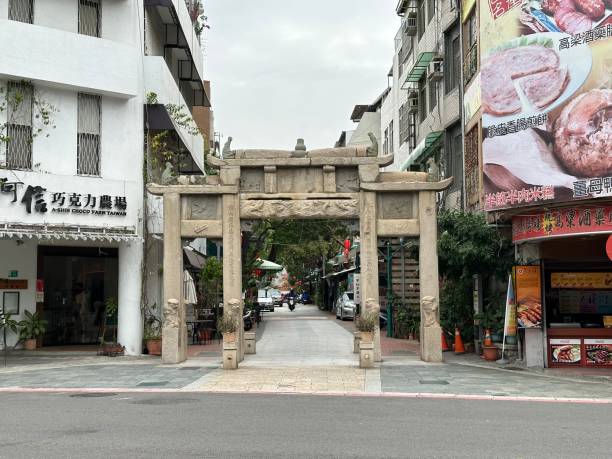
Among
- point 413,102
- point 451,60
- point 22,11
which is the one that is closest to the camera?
point 22,11

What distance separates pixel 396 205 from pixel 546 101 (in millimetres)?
4521

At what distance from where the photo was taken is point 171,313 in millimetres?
19281

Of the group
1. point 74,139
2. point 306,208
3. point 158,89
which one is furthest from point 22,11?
point 306,208

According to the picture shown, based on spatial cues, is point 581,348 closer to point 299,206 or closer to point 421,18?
point 299,206

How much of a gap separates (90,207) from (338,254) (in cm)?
3735

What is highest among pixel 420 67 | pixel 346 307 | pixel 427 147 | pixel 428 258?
pixel 420 67

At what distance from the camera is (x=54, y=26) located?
821 inches

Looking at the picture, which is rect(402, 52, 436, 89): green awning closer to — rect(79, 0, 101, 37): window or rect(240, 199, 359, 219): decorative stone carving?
rect(240, 199, 359, 219): decorative stone carving

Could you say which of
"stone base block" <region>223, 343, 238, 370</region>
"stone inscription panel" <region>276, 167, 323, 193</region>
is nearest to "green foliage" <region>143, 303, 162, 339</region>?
"stone base block" <region>223, 343, 238, 370</region>

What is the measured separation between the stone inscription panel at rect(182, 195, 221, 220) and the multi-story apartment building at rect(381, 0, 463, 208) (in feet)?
27.6

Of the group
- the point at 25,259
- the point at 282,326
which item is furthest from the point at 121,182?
the point at 282,326

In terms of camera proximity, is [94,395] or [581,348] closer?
[94,395]

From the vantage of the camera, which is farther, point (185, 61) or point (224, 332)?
point (185, 61)

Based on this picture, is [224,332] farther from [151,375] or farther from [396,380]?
[396,380]
